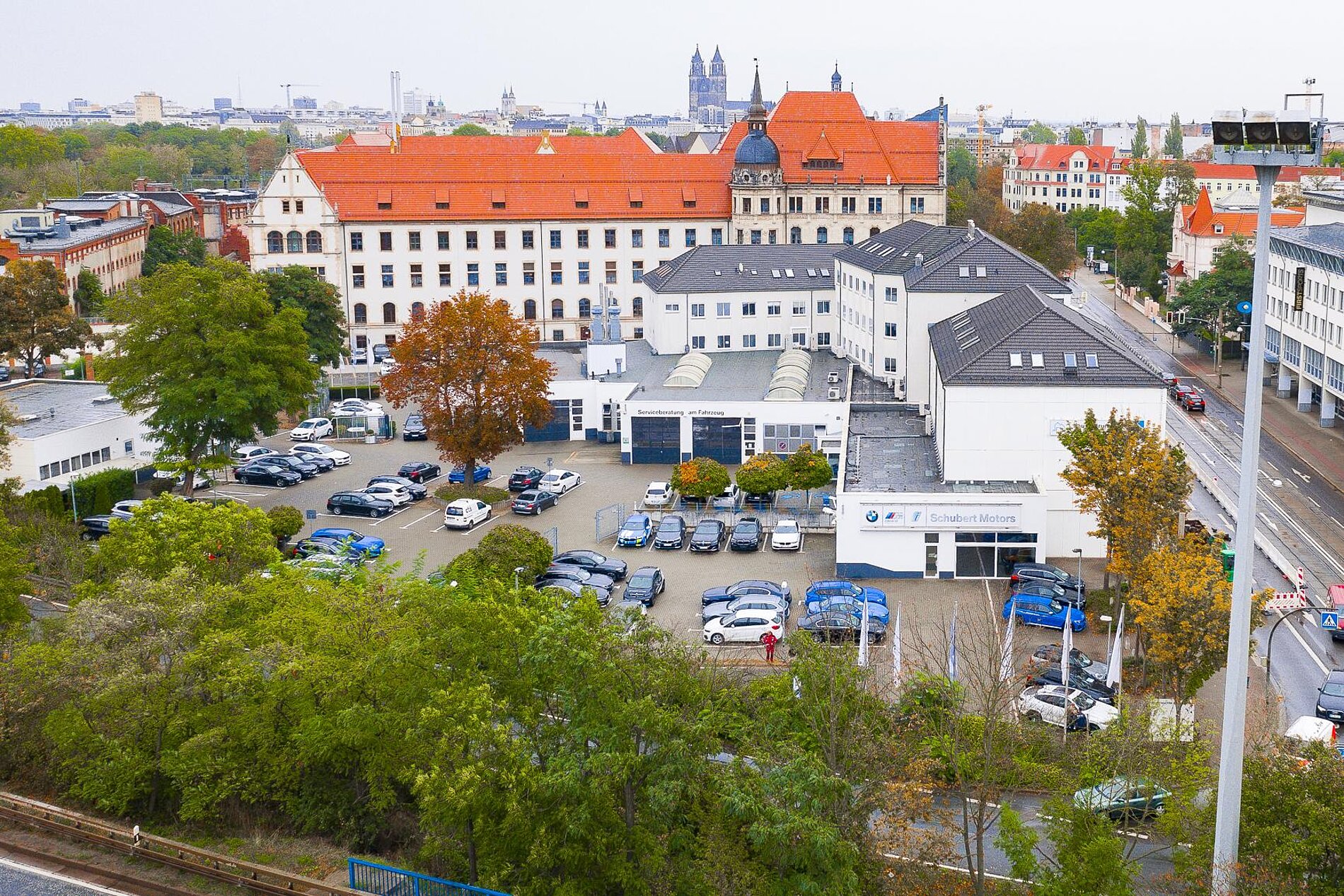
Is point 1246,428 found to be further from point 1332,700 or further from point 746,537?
point 746,537

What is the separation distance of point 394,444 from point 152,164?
14309 centimetres

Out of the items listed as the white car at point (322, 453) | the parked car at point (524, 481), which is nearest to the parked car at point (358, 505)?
the parked car at point (524, 481)

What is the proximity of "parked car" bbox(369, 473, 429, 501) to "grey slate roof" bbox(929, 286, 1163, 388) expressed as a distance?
19381 mm

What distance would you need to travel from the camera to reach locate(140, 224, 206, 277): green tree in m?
109

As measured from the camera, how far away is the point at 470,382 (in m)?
49.9

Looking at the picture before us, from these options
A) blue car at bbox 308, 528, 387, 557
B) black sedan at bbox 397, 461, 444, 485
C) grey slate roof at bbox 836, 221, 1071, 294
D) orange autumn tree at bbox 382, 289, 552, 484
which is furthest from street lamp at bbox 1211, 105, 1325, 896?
black sedan at bbox 397, 461, 444, 485

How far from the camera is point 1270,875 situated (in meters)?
19.4

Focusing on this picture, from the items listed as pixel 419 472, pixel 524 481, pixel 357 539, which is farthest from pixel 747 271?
pixel 357 539

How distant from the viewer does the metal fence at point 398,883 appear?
22.5 m

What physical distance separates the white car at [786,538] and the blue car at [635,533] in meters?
4.07

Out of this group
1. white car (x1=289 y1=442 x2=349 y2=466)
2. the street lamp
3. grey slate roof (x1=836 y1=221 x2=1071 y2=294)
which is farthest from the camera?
white car (x1=289 y1=442 x2=349 y2=466)

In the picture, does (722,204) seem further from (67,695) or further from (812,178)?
(67,695)

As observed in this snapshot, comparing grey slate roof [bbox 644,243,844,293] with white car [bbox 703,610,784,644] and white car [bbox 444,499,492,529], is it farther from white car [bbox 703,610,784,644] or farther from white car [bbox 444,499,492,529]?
white car [bbox 703,610,784,644]

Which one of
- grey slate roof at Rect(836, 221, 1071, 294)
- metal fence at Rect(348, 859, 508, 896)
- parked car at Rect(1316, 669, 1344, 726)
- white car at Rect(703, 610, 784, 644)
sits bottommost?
metal fence at Rect(348, 859, 508, 896)
